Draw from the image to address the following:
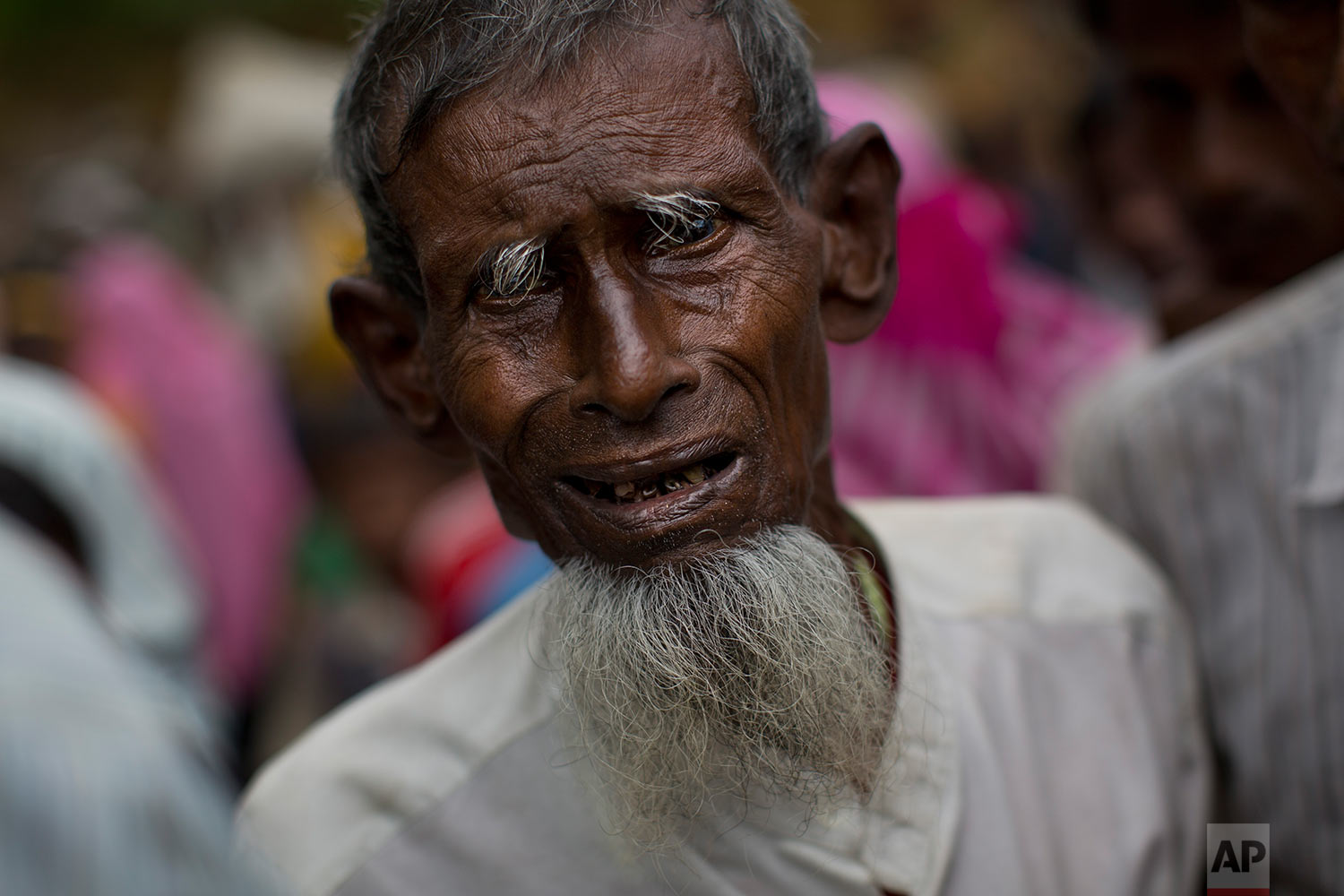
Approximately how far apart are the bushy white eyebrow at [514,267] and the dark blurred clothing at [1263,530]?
127 centimetres

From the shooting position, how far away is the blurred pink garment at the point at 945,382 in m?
3.10

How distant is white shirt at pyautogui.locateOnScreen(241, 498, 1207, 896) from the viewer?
1.67 m

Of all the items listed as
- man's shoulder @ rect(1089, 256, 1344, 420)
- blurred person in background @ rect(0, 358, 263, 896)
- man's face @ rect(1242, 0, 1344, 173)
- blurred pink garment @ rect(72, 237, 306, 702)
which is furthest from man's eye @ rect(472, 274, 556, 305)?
blurred pink garment @ rect(72, 237, 306, 702)

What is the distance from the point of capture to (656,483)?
150 centimetres

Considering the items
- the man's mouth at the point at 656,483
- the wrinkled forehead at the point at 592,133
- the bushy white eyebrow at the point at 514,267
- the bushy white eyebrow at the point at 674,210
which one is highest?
the wrinkled forehead at the point at 592,133

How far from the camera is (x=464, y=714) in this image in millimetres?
1790

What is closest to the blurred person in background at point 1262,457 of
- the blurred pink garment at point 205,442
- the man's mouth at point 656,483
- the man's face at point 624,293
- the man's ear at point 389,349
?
the man's face at point 624,293

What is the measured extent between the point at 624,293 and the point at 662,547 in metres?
0.29

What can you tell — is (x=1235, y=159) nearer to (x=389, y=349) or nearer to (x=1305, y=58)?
(x=1305, y=58)

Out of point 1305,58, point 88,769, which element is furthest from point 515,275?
point 1305,58

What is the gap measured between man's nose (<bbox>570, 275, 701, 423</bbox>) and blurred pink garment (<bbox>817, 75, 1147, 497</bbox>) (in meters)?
1.62

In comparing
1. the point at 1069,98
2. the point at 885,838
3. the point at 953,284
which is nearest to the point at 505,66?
the point at 885,838

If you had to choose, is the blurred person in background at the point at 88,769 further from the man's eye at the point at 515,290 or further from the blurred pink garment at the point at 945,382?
the blurred pink garment at the point at 945,382

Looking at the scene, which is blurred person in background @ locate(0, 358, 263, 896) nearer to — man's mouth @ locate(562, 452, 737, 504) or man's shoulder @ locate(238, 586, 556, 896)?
man's shoulder @ locate(238, 586, 556, 896)
